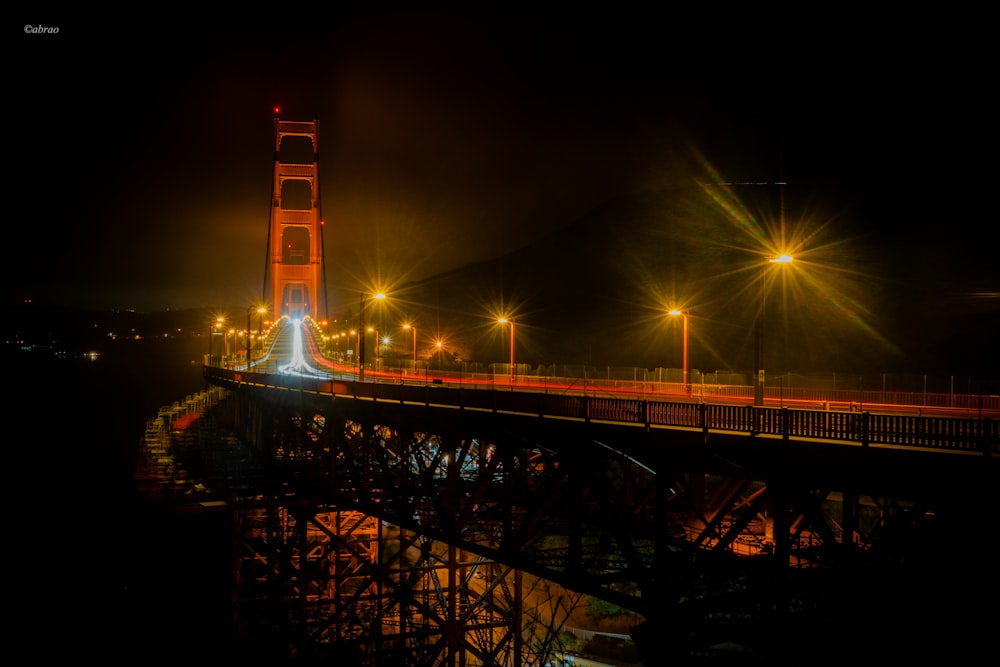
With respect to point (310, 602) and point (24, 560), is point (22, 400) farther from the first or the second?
point (310, 602)

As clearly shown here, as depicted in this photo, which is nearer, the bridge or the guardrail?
the guardrail

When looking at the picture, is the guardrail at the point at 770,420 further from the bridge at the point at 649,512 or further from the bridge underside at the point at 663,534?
the bridge underside at the point at 663,534

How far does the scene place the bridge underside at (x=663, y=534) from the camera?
495 inches

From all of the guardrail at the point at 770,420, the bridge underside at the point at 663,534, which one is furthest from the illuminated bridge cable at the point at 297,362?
the guardrail at the point at 770,420

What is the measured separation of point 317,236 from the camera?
81250 mm

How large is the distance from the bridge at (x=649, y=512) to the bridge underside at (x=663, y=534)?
51 mm

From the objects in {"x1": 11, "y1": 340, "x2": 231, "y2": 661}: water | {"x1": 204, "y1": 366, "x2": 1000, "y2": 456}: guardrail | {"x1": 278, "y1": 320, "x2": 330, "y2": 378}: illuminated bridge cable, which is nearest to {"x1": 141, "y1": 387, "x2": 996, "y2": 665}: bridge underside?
{"x1": 204, "y1": 366, "x2": 1000, "y2": 456}: guardrail

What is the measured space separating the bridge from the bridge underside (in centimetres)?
5

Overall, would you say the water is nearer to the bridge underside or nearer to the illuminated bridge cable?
the bridge underside

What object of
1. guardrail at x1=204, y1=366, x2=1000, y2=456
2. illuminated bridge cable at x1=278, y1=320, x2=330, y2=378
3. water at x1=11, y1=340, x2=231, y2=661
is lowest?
water at x1=11, y1=340, x2=231, y2=661

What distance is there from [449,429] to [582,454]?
5.90 m

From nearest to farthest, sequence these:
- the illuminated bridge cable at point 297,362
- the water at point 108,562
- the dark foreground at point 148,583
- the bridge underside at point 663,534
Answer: the dark foreground at point 148,583 < the bridge underside at point 663,534 < the water at point 108,562 < the illuminated bridge cable at point 297,362

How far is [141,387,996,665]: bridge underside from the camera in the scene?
12.6 m

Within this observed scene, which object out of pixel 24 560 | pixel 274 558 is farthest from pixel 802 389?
pixel 24 560
